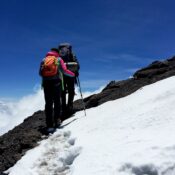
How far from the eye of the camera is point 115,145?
416 inches

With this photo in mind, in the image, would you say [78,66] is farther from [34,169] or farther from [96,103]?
[34,169]

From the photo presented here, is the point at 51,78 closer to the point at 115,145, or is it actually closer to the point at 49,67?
the point at 49,67

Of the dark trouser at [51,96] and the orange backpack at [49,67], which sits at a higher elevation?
the orange backpack at [49,67]

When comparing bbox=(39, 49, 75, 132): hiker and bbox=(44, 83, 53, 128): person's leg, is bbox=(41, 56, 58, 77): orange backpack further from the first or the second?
bbox=(44, 83, 53, 128): person's leg

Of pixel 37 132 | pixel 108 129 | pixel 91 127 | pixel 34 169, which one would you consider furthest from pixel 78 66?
pixel 34 169

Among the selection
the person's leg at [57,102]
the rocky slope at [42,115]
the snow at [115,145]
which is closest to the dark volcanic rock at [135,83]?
the rocky slope at [42,115]

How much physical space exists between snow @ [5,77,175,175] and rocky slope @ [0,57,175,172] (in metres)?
0.92

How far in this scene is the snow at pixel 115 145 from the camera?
8.76 metres

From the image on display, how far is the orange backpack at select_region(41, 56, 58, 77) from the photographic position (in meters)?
16.8

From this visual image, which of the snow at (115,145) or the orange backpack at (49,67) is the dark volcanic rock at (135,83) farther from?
the snow at (115,145)

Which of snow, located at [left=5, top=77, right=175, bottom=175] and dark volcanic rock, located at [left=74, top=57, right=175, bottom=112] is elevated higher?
dark volcanic rock, located at [left=74, top=57, right=175, bottom=112]

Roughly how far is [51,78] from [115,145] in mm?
7221

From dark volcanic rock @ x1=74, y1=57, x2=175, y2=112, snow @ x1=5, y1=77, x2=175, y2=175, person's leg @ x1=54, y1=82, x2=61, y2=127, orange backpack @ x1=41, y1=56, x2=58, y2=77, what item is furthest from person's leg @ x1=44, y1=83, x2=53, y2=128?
dark volcanic rock @ x1=74, y1=57, x2=175, y2=112

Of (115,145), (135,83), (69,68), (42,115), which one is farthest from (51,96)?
(135,83)
